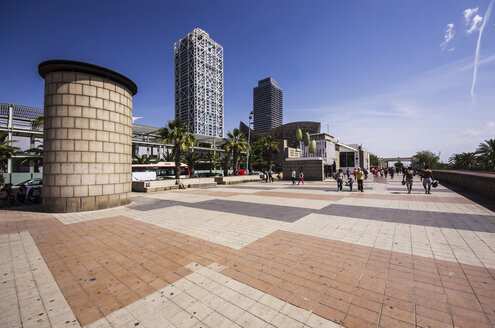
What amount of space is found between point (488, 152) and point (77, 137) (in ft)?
151

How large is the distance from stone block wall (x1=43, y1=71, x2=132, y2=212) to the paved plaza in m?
2.24

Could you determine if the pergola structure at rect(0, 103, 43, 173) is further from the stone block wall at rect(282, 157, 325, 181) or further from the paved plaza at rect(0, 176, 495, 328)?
the stone block wall at rect(282, 157, 325, 181)

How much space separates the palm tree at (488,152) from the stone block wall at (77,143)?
44.8m

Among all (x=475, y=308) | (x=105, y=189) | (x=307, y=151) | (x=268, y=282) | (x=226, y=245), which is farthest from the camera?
(x=307, y=151)

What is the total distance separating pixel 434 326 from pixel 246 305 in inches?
84.0

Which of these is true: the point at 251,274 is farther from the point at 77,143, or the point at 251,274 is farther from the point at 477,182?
the point at 477,182

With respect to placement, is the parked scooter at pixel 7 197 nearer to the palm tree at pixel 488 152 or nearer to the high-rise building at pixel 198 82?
the palm tree at pixel 488 152

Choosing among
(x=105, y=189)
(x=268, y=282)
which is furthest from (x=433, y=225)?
(x=105, y=189)

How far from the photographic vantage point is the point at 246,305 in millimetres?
2617

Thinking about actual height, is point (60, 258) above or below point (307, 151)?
below

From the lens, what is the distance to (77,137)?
8.52 m

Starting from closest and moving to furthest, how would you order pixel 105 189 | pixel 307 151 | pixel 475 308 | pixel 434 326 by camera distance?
pixel 434 326
pixel 475 308
pixel 105 189
pixel 307 151

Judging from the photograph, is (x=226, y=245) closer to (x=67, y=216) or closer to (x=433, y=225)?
(x=433, y=225)

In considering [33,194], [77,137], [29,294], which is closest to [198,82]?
[33,194]
